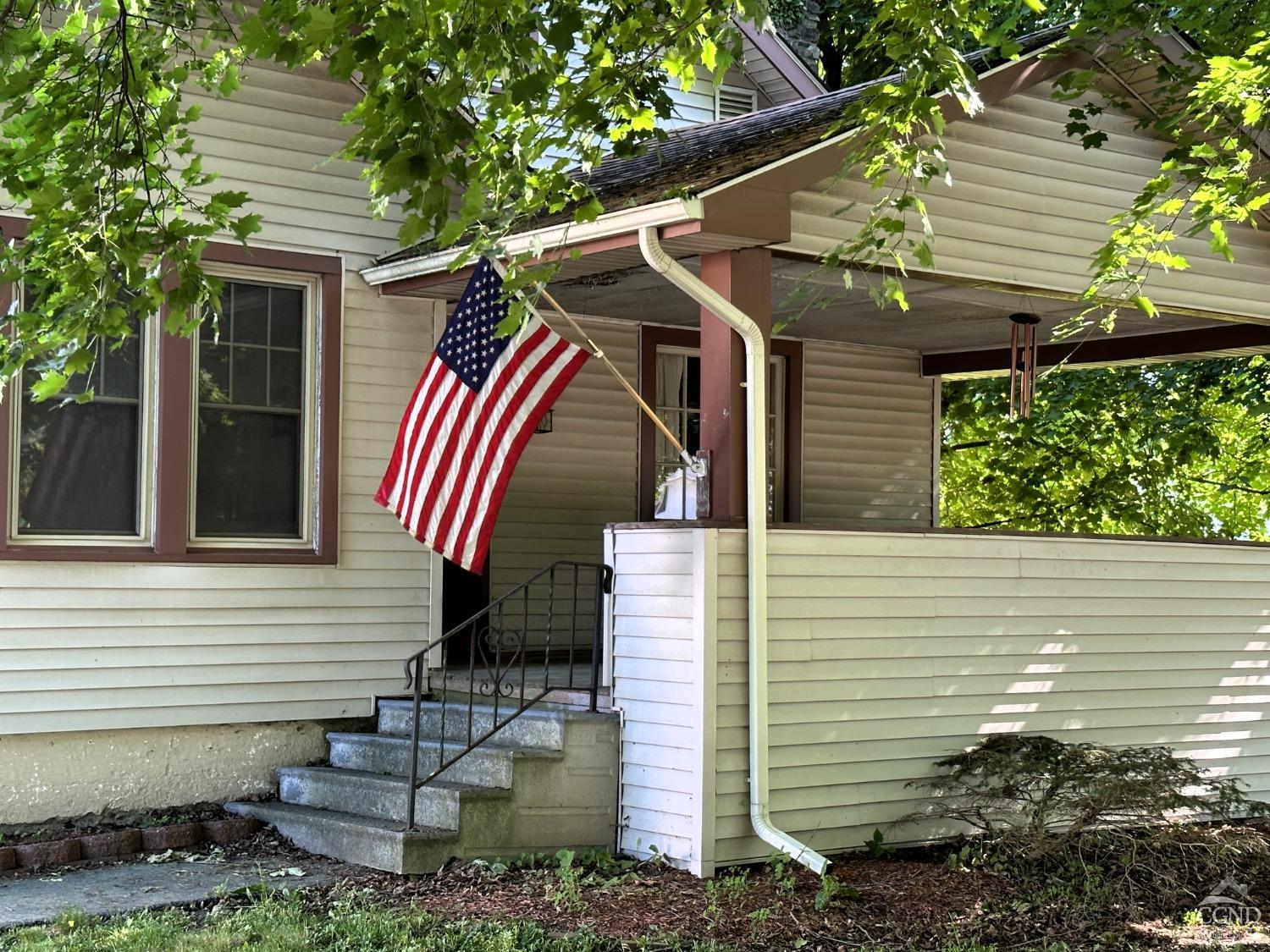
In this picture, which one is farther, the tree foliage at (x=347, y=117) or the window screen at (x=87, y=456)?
the window screen at (x=87, y=456)

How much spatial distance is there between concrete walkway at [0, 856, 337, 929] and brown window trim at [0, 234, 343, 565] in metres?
1.87

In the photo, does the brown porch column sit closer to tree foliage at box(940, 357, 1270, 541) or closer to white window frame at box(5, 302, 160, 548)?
white window frame at box(5, 302, 160, 548)

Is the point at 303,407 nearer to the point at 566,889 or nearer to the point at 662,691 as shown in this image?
the point at 662,691

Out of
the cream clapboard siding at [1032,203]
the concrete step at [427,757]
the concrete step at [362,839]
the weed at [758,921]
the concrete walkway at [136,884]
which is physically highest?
the cream clapboard siding at [1032,203]

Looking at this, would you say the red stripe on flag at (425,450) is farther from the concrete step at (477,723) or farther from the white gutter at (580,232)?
the concrete step at (477,723)

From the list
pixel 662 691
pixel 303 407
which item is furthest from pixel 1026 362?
pixel 303 407

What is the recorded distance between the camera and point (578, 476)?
37.5 ft

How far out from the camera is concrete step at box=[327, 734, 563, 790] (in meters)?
8.11

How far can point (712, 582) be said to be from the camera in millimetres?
7766

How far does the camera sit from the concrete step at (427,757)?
26.6 feet

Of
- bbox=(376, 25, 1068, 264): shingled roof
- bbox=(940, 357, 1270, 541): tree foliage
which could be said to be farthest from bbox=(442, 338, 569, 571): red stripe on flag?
bbox=(940, 357, 1270, 541): tree foliage

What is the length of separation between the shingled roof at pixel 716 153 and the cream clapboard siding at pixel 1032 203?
14.0 inches

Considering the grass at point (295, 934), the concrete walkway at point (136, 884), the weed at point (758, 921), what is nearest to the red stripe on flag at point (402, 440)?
the concrete walkway at point (136, 884)

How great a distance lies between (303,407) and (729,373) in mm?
3141
